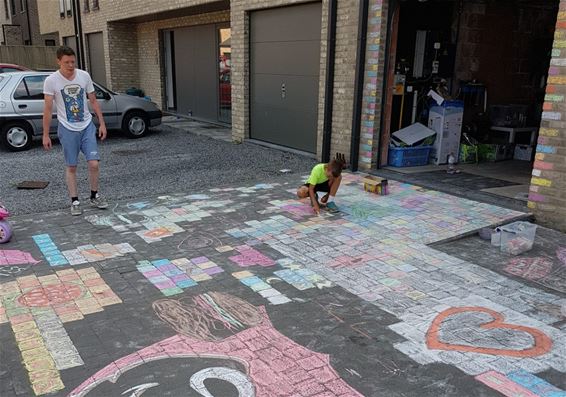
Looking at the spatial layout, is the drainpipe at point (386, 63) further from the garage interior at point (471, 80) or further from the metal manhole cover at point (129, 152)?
the metal manhole cover at point (129, 152)

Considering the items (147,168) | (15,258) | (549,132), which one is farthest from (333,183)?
(147,168)

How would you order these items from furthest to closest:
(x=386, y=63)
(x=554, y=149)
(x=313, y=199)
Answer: (x=386, y=63), (x=313, y=199), (x=554, y=149)

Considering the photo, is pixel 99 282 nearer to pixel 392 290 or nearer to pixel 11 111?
pixel 392 290

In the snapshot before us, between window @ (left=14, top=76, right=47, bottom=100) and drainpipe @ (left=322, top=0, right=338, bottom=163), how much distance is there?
6.09m

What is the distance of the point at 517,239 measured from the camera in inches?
196

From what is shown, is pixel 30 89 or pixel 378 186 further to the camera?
pixel 30 89

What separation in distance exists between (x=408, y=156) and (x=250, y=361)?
6.23 m

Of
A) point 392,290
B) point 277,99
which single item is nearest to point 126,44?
point 277,99

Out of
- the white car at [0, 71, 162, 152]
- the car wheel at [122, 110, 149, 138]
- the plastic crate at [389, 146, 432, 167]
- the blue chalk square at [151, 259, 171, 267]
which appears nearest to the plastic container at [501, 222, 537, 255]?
the blue chalk square at [151, 259, 171, 267]

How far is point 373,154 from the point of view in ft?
27.3

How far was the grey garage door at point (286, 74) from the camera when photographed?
9.38 meters

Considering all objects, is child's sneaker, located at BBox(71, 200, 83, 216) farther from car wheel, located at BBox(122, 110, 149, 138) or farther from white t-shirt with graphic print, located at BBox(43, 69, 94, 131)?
car wheel, located at BBox(122, 110, 149, 138)

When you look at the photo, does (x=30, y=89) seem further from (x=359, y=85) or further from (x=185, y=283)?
(x=185, y=283)

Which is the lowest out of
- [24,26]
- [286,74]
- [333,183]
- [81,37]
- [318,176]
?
[333,183]
